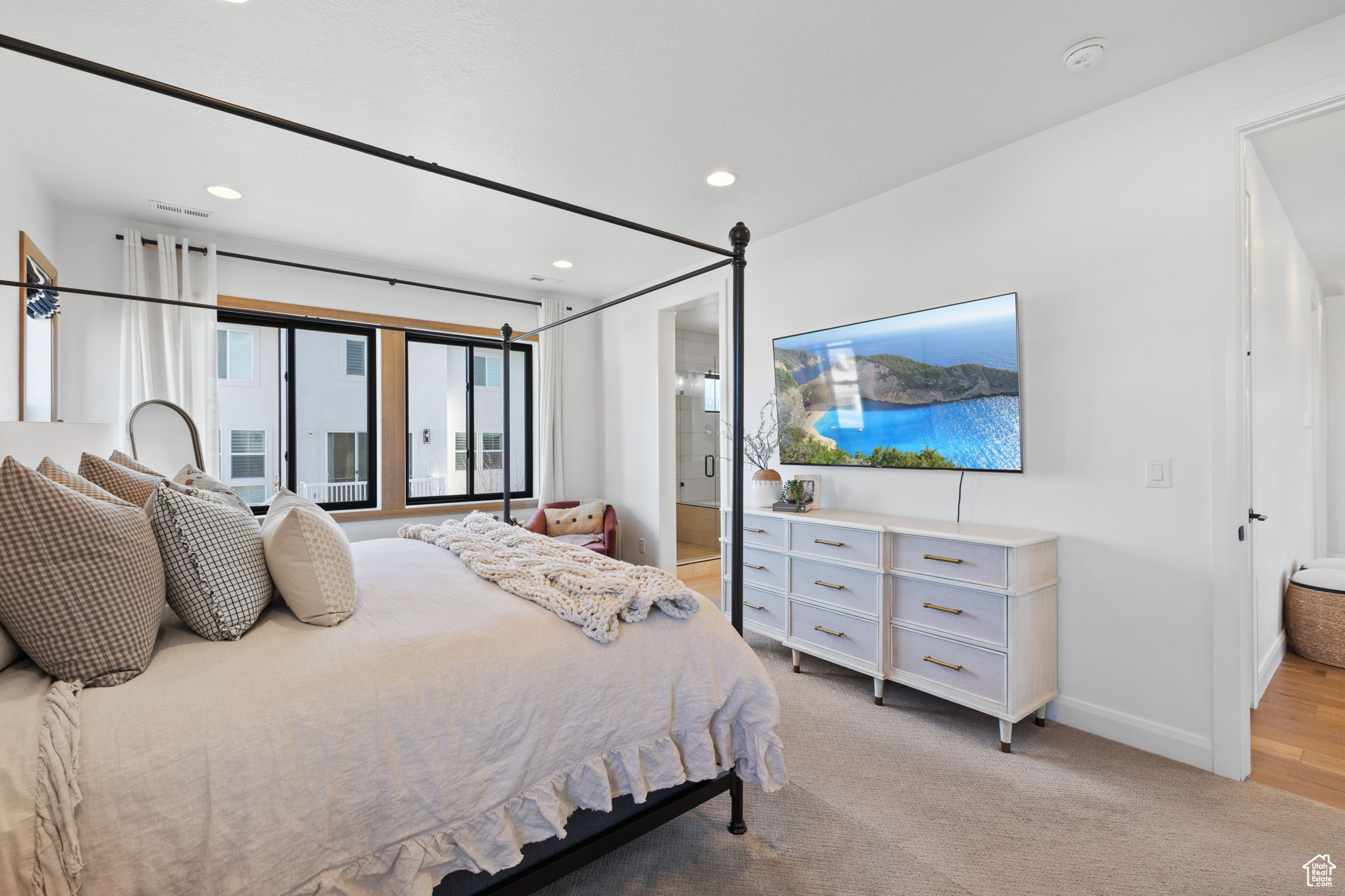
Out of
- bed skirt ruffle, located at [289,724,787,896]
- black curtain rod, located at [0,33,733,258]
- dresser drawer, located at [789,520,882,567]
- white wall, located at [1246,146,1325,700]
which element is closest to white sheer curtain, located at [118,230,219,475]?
black curtain rod, located at [0,33,733,258]

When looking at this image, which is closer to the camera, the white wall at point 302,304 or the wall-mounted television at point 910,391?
the wall-mounted television at point 910,391

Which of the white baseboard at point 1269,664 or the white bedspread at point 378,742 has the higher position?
the white bedspread at point 378,742

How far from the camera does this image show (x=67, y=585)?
1.14 metres

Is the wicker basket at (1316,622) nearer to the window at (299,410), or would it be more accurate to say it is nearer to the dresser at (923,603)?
the dresser at (923,603)

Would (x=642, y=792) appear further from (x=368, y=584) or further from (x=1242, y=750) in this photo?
(x=1242, y=750)

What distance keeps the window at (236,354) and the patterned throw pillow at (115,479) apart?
2.75 metres

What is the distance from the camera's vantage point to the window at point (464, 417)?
4.82 metres

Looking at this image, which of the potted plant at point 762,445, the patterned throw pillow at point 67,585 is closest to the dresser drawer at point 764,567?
the potted plant at point 762,445

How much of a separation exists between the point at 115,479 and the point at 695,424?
565 cm

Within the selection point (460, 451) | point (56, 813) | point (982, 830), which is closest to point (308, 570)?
point (56, 813)

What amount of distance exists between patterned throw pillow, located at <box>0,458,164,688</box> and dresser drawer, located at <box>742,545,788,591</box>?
95.9 inches

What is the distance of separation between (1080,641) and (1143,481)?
71 centimetres

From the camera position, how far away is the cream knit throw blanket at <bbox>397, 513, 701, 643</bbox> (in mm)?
1626

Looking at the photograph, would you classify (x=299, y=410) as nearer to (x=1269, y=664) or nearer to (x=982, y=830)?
(x=982, y=830)
